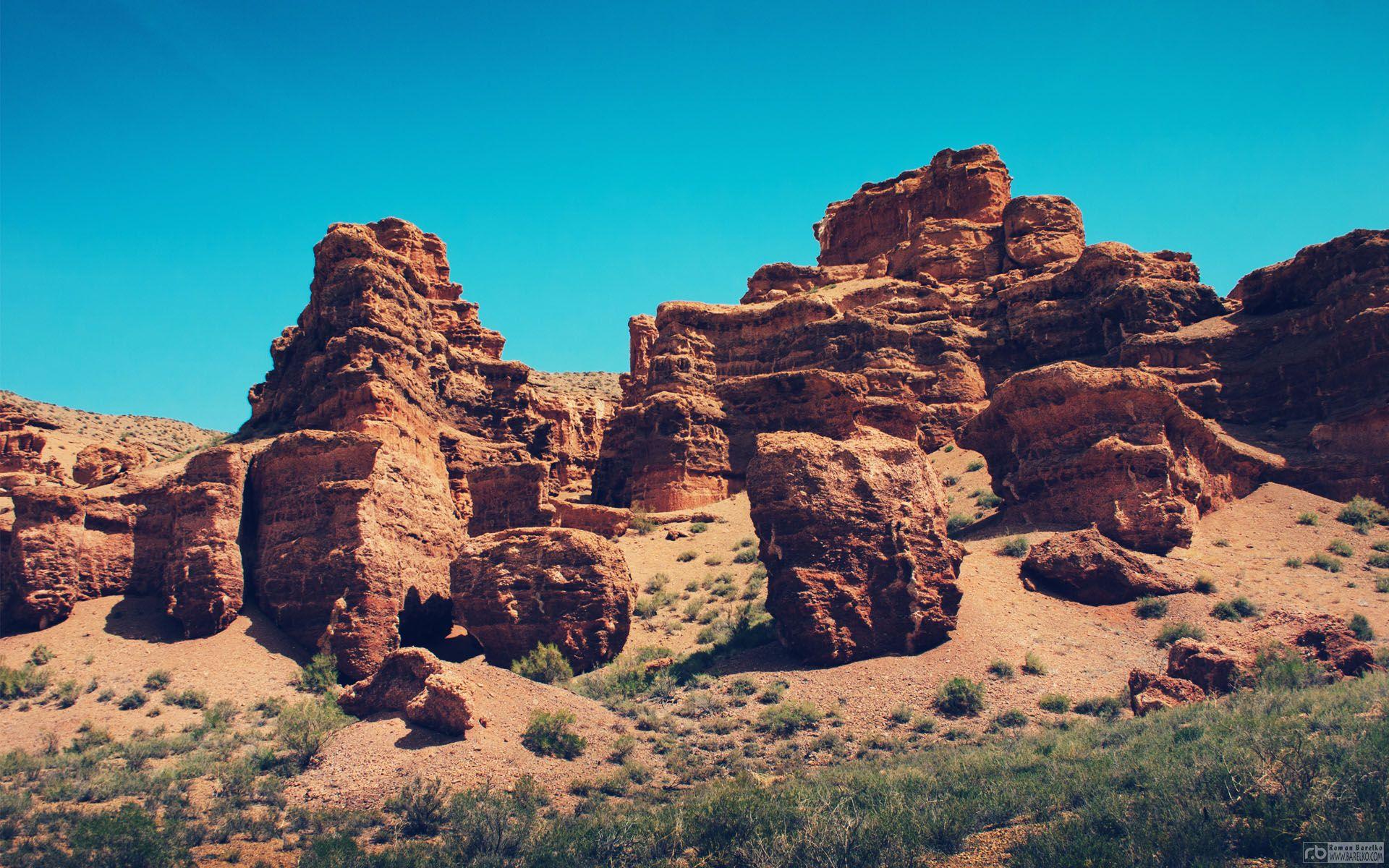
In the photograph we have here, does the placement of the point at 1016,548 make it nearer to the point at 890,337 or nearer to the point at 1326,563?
the point at 1326,563

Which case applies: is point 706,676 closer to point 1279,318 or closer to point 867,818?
point 867,818

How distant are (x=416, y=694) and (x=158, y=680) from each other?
652 cm

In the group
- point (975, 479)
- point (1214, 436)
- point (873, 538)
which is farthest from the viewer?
point (975, 479)

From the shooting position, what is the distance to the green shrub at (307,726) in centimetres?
1759

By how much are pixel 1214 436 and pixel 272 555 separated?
24408 mm

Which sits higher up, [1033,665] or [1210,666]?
[1033,665]

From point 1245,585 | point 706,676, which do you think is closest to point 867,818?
point 706,676

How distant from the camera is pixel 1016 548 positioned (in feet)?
87.8

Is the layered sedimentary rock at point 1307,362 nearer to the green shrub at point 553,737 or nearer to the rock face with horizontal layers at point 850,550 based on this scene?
the rock face with horizontal layers at point 850,550

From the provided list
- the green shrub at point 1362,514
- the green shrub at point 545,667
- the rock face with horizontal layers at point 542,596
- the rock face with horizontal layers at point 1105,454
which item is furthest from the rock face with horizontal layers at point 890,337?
the green shrub at point 545,667

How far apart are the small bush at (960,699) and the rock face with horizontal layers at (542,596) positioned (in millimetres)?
7157

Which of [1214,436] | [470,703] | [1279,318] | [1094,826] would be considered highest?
[1279,318]

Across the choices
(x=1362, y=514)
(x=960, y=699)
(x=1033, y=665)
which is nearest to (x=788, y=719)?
(x=960, y=699)

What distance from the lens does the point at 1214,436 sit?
30656 mm
